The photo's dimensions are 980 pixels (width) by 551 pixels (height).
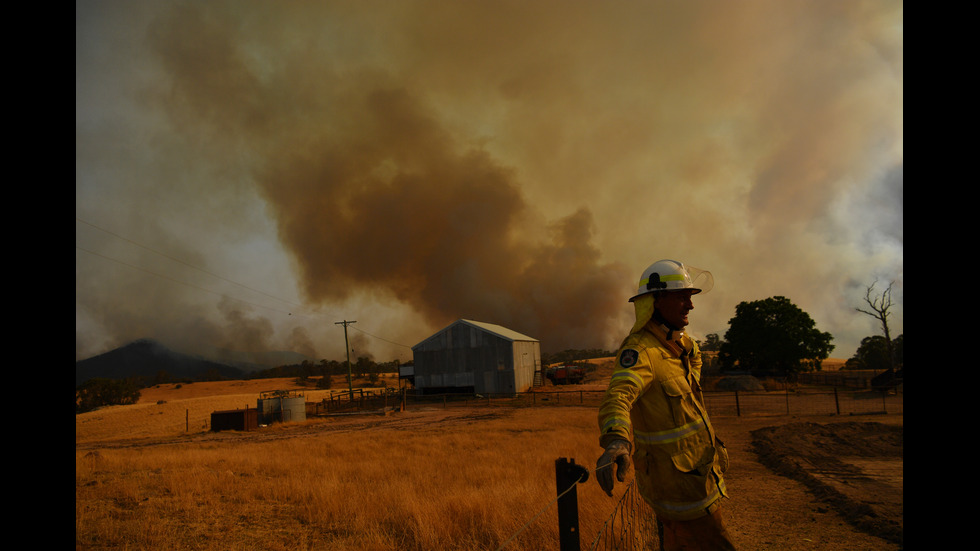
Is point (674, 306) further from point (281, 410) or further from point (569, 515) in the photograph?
point (281, 410)

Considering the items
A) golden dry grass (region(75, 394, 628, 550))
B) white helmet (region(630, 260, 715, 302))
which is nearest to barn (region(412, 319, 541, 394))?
golden dry grass (region(75, 394, 628, 550))

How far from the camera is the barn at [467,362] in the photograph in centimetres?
4188

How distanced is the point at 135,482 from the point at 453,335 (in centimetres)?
3400

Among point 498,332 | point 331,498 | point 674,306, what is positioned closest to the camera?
point 674,306

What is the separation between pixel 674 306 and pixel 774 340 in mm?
48669

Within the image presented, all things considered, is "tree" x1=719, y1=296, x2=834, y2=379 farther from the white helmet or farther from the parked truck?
the white helmet

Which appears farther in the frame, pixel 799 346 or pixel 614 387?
pixel 799 346

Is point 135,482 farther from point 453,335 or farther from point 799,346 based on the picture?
point 799,346

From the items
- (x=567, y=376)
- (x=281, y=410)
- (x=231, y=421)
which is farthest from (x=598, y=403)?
(x=231, y=421)

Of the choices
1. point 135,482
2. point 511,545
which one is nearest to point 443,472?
point 511,545

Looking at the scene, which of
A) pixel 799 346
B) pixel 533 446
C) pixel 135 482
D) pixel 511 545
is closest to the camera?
pixel 511 545

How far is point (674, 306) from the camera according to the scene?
10.3 ft

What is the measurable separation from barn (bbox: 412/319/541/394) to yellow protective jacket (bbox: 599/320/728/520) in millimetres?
39330
